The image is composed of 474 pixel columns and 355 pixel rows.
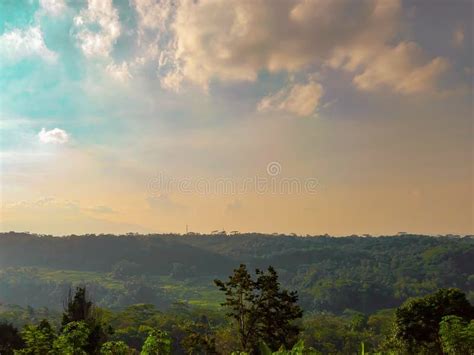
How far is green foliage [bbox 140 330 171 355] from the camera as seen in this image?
75.6 feet

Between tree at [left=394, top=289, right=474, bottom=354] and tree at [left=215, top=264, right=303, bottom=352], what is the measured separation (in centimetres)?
3211

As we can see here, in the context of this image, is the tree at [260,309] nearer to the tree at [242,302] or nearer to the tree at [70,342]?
the tree at [242,302]

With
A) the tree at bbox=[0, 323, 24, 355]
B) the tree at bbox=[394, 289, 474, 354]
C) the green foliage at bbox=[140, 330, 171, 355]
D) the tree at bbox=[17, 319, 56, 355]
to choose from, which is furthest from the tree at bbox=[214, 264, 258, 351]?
the tree at bbox=[0, 323, 24, 355]

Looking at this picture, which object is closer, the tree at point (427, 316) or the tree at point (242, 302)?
the tree at point (242, 302)

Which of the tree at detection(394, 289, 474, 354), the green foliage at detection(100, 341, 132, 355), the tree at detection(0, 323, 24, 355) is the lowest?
the tree at detection(0, 323, 24, 355)

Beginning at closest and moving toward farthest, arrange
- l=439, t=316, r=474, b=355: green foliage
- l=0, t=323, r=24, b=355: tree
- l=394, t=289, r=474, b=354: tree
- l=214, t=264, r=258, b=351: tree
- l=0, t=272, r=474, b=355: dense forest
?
l=0, t=272, r=474, b=355: dense forest < l=214, t=264, r=258, b=351: tree < l=439, t=316, r=474, b=355: green foliage < l=394, t=289, r=474, b=354: tree < l=0, t=323, r=24, b=355: tree

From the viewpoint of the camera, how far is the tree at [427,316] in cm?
5866

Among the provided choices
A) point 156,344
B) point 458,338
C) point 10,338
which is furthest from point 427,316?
point 10,338

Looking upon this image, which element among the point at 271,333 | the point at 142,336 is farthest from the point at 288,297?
the point at 142,336

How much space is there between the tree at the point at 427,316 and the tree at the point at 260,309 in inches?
1264

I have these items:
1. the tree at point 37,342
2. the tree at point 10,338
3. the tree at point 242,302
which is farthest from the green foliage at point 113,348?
the tree at point 10,338

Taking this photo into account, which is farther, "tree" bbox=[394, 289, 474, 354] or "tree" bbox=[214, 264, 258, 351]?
"tree" bbox=[394, 289, 474, 354]

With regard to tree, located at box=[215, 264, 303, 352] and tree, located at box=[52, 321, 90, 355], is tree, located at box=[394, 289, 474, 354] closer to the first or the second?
tree, located at box=[215, 264, 303, 352]

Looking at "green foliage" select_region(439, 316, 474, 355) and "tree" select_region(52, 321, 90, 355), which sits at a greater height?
"tree" select_region(52, 321, 90, 355)
